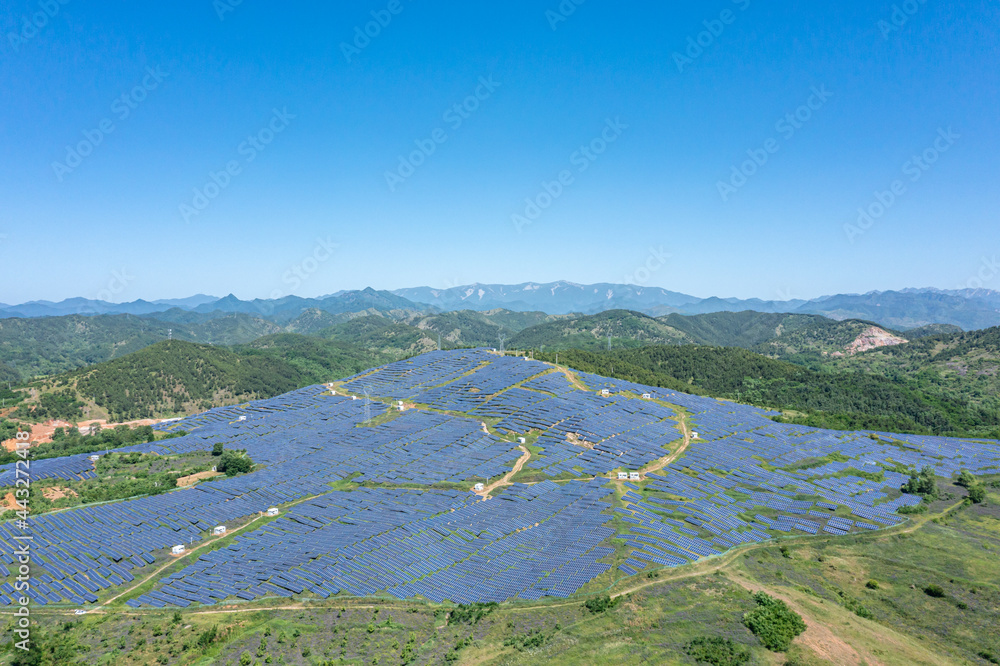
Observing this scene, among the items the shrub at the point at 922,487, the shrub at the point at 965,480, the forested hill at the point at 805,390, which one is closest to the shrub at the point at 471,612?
the shrub at the point at 922,487

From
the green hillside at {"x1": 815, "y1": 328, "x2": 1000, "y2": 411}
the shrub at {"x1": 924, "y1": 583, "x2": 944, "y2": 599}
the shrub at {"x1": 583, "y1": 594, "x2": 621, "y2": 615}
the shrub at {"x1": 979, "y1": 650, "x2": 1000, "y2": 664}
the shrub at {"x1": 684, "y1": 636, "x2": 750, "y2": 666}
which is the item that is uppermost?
the green hillside at {"x1": 815, "y1": 328, "x2": 1000, "y2": 411}

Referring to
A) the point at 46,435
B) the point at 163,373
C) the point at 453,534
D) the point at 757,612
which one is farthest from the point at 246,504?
the point at 163,373

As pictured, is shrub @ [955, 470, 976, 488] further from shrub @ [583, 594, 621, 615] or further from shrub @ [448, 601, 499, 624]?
shrub @ [448, 601, 499, 624]

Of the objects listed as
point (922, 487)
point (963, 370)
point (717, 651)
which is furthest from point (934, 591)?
point (963, 370)

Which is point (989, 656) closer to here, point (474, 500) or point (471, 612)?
point (471, 612)

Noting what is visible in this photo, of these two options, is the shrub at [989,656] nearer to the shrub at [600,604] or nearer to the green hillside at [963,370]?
the shrub at [600,604]

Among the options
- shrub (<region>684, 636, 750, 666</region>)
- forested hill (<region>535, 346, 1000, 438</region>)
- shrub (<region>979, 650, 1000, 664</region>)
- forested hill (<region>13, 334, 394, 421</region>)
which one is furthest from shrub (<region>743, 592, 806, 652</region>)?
forested hill (<region>13, 334, 394, 421</region>)

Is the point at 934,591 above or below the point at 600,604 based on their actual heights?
below
